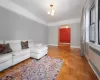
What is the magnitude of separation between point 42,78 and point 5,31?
253 centimetres

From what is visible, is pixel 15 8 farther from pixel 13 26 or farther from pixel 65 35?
pixel 65 35

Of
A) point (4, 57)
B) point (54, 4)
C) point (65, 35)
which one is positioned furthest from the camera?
point (65, 35)

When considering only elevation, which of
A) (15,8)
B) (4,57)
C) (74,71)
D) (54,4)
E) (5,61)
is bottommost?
(74,71)

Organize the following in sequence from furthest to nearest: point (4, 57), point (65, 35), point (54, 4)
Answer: point (65, 35), point (54, 4), point (4, 57)

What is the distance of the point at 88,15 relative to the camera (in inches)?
110

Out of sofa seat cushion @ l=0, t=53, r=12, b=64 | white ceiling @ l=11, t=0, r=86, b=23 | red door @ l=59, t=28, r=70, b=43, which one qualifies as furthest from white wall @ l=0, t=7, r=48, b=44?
red door @ l=59, t=28, r=70, b=43

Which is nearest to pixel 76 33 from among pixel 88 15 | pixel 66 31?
pixel 88 15

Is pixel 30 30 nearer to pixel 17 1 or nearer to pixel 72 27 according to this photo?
pixel 17 1

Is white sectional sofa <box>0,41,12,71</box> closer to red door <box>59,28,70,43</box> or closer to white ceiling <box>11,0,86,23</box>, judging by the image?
white ceiling <box>11,0,86,23</box>

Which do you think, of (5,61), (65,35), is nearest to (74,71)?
(5,61)

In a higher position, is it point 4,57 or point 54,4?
point 54,4

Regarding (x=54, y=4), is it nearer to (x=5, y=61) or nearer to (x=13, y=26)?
(x=13, y=26)

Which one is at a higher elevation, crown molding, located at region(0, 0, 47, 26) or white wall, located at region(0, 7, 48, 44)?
crown molding, located at region(0, 0, 47, 26)

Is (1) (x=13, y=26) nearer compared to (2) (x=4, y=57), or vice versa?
(2) (x=4, y=57)
